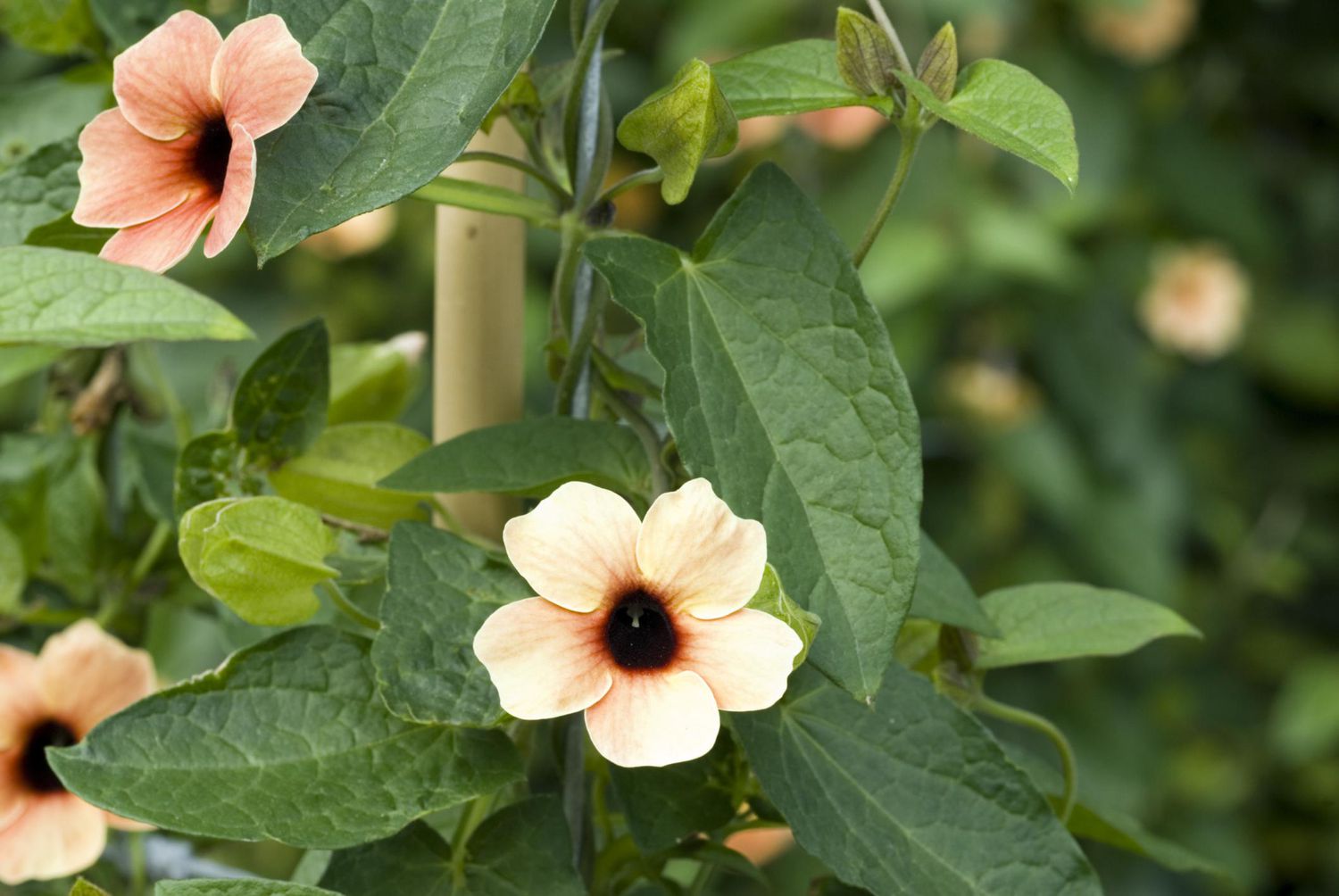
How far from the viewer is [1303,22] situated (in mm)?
1665

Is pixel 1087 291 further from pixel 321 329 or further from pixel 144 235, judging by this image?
pixel 144 235

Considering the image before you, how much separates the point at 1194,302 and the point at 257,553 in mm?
1357

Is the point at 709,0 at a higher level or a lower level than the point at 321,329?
lower

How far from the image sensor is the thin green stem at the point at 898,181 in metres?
0.38

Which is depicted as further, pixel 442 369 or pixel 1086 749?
pixel 1086 749

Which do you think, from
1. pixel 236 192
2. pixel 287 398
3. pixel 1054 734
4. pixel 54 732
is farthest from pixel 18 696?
pixel 1054 734

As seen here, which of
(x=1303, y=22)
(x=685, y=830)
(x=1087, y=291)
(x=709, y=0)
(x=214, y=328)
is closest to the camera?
(x=214, y=328)

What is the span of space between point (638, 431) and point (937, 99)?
0.12 metres

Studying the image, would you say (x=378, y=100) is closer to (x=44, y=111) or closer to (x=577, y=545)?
(x=577, y=545)

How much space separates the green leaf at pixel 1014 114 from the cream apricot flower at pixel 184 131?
0.16 meters

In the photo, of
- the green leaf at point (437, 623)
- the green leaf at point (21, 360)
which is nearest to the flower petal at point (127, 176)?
the green leaf at point (437, 623)


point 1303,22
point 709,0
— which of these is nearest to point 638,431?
point 709,0

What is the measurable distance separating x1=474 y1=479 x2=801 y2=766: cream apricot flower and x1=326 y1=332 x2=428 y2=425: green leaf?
0.73 ft

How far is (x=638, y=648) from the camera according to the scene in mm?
352
